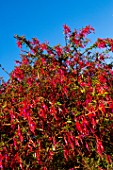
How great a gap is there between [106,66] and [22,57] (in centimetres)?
284

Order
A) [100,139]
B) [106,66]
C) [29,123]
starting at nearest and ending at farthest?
1. [29,123]
2. [100,139]
3. [106,66]

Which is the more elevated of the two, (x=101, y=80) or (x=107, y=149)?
(x=101, y=80)

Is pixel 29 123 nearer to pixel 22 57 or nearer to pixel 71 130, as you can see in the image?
pixel 71 130

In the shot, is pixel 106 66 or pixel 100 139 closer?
pixel 100 139

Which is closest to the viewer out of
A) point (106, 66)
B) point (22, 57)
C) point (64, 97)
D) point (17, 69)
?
point (64, 97)

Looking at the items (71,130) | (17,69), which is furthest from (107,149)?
(17,69)

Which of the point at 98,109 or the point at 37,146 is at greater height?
→ the point at 98,109

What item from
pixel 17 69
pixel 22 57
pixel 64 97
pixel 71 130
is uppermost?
pixel 22 57

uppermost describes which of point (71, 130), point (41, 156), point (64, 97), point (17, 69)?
point (17, 69)

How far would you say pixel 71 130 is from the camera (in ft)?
22.4

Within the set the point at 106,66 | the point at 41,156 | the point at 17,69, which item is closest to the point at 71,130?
the point at 41,156

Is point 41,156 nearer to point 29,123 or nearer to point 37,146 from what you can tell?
point 37,146

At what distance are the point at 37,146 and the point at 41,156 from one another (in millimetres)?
211

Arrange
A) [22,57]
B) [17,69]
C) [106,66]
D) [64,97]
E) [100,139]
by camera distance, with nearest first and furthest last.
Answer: [100,139] → [64,97] → [17,69] → [106,66] → [22,57]
